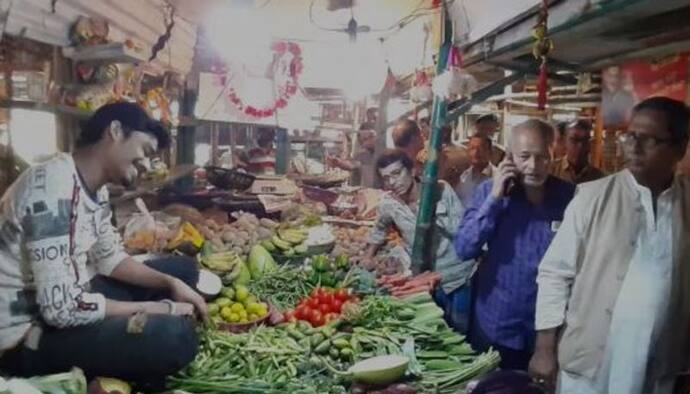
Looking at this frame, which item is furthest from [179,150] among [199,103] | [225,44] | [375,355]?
[375,355]

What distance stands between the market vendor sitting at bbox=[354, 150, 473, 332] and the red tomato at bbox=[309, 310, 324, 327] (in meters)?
0.98

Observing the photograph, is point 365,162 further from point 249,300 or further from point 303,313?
point 303,313

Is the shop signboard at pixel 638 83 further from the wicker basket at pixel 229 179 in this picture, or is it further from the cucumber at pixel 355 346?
the wicker basket at pixel 229 179

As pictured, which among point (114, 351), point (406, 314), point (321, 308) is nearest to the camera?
point (114, 351)

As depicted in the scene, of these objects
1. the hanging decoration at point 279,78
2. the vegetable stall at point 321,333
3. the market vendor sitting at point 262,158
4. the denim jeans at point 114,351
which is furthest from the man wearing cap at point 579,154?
the market vendor sitting at point 262,158

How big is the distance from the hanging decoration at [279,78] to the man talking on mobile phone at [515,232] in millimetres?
5143

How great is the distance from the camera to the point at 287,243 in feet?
20.1

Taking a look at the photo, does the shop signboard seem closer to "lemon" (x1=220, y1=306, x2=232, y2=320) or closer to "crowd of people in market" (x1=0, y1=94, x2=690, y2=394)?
"crowd of people in market" (x1=0, y1=94, x2=690, y2=394)

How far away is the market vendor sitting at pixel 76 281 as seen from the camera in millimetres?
2604

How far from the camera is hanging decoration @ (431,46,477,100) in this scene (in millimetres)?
4523

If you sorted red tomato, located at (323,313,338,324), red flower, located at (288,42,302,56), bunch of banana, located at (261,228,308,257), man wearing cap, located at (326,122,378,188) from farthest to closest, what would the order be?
1. man wearing cap, located at (326,122,378,188)
2. red flower, located at (288,42,302,56)
3. bunch of banana, located at (261,228,308,257)
4. red tomato, located at (323,313,338,324)

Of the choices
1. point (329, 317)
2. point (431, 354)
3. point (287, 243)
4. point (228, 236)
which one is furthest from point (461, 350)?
point (228, 236)

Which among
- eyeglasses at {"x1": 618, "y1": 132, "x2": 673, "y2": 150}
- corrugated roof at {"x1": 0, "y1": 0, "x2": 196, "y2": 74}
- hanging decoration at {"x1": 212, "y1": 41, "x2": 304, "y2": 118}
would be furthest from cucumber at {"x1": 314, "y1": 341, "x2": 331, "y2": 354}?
hanging decoration at {"x1": 212, "y1": 41, "x2": 304, "y2": 118}

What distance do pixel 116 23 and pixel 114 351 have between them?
3.44m
